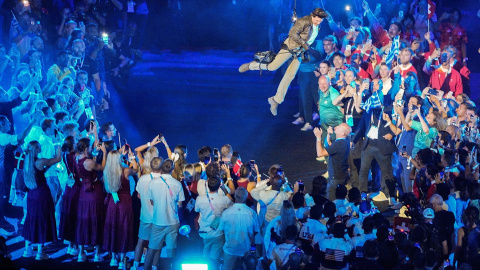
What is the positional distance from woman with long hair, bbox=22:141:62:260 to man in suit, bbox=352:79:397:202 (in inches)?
171

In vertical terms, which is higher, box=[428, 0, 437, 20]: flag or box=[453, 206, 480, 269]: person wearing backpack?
box=[428, 0, 437, 20]: flag

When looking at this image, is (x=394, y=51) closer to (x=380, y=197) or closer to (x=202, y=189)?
(x=380, y=197)

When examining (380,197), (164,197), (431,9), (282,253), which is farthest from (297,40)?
(282,253)

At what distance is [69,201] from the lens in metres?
7.45

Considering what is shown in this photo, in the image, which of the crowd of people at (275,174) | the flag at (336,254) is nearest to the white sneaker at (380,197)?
the crowd of people at (275,174)

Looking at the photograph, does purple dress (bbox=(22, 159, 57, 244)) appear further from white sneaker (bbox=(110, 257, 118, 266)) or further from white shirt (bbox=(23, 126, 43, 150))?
white shirt (bbox=(23, 126, 43, 150))

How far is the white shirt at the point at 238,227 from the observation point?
6.22 m

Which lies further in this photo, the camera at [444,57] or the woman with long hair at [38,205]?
the camera at [444,57]

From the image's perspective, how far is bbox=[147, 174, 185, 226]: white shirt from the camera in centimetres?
670

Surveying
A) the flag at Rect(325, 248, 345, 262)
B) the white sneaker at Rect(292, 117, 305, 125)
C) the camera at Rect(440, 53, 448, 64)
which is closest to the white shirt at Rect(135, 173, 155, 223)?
the flag at Rect(325, 248, 345, 262)

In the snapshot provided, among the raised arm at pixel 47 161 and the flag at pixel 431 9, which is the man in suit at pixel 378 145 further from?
the flag at pixel 431 9

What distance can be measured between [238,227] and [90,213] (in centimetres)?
207

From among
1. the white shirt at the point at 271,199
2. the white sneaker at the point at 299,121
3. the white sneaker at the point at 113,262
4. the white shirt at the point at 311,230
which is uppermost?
the white sneaker at the point at 299,121

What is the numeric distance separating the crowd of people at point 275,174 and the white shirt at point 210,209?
12mm
